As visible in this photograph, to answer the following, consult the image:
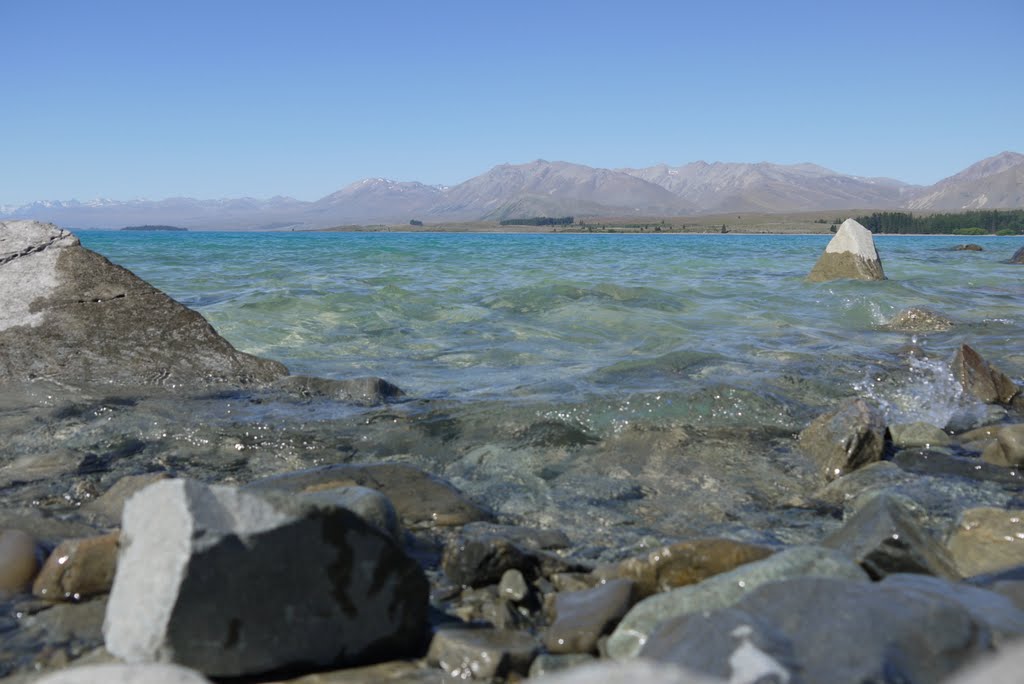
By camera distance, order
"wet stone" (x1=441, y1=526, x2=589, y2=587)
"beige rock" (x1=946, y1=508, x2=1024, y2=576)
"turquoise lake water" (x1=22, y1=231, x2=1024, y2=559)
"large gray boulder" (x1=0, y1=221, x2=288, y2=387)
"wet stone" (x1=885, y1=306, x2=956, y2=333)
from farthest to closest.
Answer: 1. "wet stone" (x1=885, y1=306, x2=956, y2=333)
2. "large gray boulder" (x1=0, y1=221, x2=288, y2=387)
3. "turquoise lake water" (x1=22, y1=231, x2=1024, y2=559)
4. "beige rock" (x1=946, y1=508, x2=1024, y2=576)
5. "wet stone" (x1=441, y1=526, x2=589, y2=587)

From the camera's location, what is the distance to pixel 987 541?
150 inches

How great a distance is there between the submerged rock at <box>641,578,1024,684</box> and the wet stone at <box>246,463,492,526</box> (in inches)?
77.6

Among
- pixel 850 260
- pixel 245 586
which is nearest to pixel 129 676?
pixel 245 586

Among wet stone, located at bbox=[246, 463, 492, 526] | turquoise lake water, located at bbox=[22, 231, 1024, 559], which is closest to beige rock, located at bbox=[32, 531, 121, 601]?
wet stone, located at bbox=[246, 463, 492, 526]

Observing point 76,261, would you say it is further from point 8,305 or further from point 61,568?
point 61,568

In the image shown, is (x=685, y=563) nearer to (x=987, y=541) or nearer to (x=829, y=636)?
(x=829, y=636)

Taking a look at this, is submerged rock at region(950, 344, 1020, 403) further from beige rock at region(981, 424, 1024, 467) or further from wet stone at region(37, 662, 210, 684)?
wet stone at region(37, 662, 210, 684)

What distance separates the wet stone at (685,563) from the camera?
3.31 m

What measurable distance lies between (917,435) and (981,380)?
1.90 meters

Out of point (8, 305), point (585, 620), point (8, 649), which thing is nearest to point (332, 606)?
point (585, 620)

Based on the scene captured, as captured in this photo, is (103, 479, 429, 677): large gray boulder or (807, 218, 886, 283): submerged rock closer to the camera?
(103, 479, 429, 677): large gray boulder

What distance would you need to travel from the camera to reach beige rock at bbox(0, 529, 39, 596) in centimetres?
338

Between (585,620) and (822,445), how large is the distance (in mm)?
3096

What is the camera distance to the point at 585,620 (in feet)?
9.82
